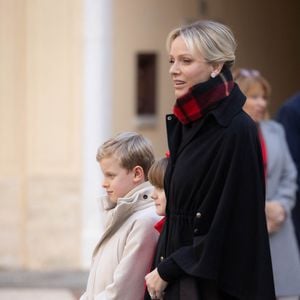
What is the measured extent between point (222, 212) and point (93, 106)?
6.47m

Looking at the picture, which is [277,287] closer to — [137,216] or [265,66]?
[137,216]

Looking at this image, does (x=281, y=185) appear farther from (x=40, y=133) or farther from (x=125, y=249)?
(x=40, y=133)

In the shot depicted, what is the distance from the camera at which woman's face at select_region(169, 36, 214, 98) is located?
379 cm

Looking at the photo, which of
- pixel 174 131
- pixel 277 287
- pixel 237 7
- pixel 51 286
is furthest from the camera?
pixel 237 7

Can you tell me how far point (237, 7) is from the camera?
14.0m

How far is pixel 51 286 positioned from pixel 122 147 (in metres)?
5.43

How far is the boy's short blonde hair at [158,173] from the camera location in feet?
13.2

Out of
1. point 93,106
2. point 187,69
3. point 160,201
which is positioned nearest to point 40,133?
point 93,106

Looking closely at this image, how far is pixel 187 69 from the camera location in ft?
12.5

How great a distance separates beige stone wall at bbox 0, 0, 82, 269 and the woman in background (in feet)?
12.0

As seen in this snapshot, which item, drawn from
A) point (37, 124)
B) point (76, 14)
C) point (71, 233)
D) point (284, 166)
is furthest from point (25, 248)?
point (284, 166)

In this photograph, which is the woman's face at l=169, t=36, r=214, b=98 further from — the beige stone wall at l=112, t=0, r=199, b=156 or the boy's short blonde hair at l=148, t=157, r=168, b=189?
the beige stone wall at l=112, t=0, r=199, b=156

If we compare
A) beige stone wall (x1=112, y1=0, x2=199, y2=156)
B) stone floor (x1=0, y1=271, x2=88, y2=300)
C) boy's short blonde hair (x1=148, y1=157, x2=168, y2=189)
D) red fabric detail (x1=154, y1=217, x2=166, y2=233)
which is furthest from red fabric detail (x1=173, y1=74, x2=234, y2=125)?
beige stone wall (x1=112, y1=0, x2=199, y2=156)

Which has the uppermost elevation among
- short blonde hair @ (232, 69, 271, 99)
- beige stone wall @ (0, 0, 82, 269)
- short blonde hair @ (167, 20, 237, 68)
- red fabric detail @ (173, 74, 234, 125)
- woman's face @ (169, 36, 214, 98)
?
short blonde hair @ (167, 20, 237, 68)
